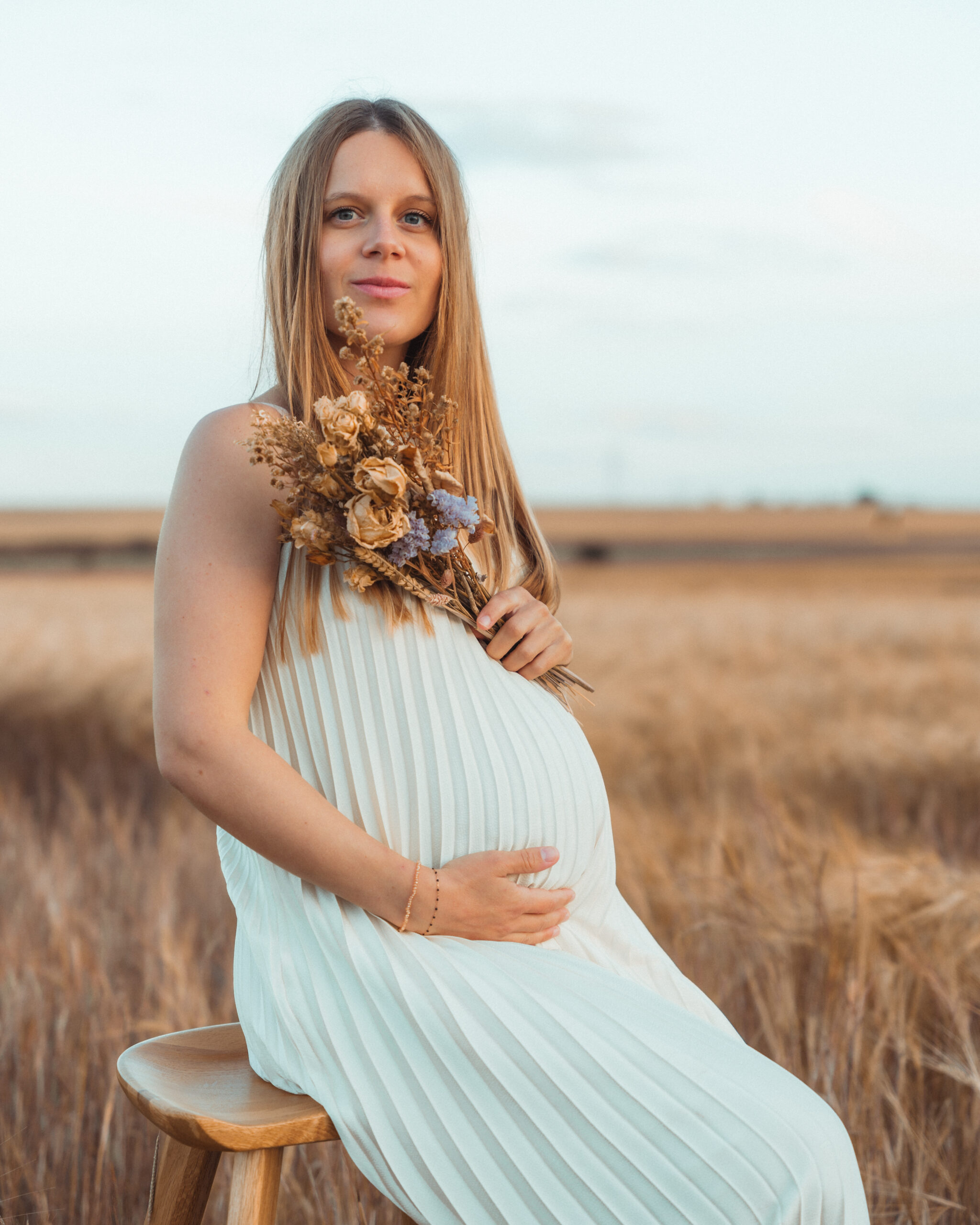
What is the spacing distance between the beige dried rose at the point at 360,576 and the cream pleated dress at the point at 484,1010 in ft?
0.23

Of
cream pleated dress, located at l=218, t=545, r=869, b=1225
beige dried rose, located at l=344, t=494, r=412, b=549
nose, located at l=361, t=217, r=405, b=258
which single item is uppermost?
nose, located at l=361, t=217, r=405, b=258

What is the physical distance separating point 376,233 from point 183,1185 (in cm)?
144

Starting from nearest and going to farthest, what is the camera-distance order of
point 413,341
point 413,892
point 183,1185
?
1. point 413,892
2. point 183,1185
3. point 413,341

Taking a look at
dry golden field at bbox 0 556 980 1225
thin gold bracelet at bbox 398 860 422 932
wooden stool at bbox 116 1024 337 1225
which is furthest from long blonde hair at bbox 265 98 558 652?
dry golden field at bbox 0 556 980 1225

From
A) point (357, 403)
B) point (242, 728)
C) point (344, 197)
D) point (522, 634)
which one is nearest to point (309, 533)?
point (357, 403)

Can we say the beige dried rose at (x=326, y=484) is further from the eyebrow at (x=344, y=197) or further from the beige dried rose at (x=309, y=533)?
the eyebrow at (x=344, y=197)

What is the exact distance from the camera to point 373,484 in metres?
1.47

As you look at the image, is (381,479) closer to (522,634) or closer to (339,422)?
(339,422)

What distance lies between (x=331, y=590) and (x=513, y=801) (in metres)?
0.39

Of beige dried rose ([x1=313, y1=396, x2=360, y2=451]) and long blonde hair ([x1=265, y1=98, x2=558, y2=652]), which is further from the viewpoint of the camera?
long blonde hair ([x1=265, y1=98, x2=558, y2=652])

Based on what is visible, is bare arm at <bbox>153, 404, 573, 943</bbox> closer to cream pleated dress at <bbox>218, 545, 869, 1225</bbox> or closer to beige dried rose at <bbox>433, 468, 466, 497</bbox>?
cream pleated dress at <bbox>218, 545, 869, 1225</bbox>

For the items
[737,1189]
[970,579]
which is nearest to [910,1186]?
[737,1189]

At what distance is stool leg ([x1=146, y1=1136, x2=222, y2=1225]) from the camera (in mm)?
1636

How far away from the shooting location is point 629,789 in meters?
5.43
